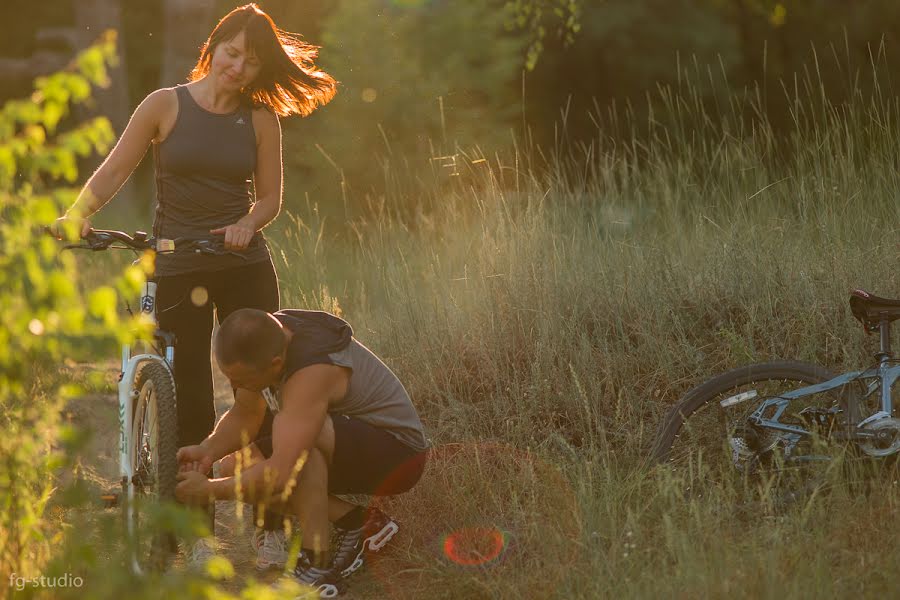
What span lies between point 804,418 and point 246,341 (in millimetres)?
2323

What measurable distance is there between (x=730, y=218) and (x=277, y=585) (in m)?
4.09

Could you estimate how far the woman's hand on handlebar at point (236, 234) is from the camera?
470 centimetres

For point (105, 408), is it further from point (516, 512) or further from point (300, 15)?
point (300, 15)

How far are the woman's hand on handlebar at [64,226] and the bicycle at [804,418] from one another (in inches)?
96.9

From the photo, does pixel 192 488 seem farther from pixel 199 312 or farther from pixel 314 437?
pixel 199 312

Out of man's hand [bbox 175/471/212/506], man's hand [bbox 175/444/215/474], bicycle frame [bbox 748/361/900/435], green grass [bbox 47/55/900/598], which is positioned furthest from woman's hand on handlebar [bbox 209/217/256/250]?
bicycle frame [bbox 748/361/900/435]

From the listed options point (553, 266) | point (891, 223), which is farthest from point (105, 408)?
point (891, 223)

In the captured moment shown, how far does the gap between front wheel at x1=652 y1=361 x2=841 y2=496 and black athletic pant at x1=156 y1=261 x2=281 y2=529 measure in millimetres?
1745

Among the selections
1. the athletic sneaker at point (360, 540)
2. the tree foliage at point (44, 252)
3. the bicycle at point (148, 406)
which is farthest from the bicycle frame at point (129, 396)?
the tree foliage at point (44, 252)

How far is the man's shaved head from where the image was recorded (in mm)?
4129

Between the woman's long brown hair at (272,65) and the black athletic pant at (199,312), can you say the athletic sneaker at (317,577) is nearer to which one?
the black athletic pant at (199,312)

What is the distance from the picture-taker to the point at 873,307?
4770mm

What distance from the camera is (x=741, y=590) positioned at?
3.65m

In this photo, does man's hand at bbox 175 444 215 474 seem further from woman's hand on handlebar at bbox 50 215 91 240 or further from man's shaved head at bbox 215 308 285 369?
woman's hand on handlebar at bbox 50 215 91 240
